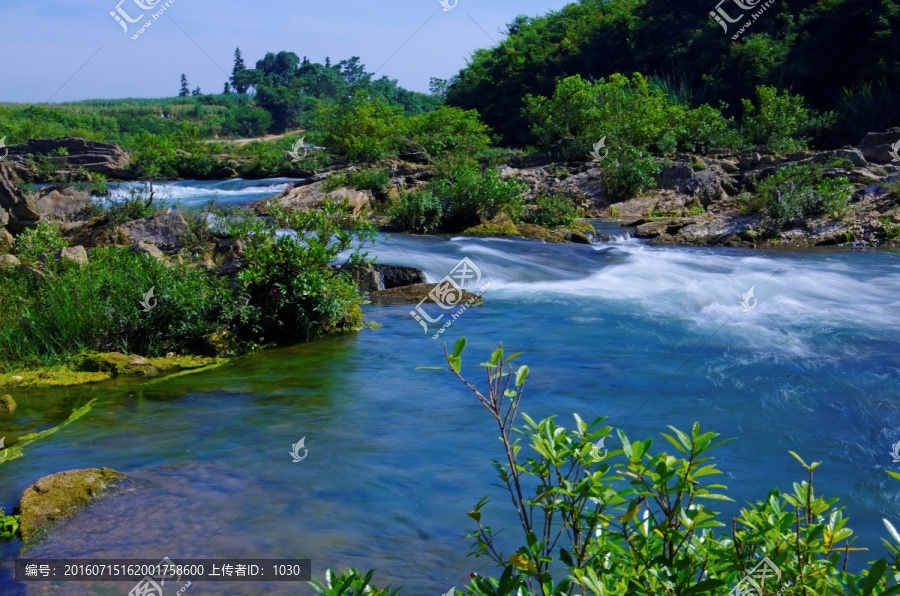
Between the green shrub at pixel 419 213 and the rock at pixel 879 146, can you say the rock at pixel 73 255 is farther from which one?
the rock at pixel 879 146

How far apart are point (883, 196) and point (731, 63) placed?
17.9 meters

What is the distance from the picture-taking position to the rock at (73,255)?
9680 mm

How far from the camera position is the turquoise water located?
4.89 meters

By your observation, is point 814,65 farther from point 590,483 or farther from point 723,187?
point 590,483

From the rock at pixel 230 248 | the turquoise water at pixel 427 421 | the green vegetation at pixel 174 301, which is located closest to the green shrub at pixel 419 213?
the turquoise water at pixel 427 421

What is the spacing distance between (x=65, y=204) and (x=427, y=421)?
11.4 m

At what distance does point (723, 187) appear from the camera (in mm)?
21797

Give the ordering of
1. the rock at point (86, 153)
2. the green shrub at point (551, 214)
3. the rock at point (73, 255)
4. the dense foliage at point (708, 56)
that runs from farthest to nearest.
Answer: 1. the rock at point (86, 153)
2. the dense foliage at point (708, 56)
3. the green shrub at point (551, 214)
4. the rock at point (73, 255)

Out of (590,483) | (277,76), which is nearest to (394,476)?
(590,483)

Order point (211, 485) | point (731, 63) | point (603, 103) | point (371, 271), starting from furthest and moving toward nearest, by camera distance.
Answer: point (731, 63), point (603, 103), point (371, 271), point (211, 485)

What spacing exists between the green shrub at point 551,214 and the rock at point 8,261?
12.6 m

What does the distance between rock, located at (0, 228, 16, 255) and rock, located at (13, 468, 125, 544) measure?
19.9ft

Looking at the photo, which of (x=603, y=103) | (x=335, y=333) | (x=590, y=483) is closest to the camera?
(x=590, y=483)

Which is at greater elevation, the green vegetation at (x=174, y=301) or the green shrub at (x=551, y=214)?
the green shrub at (x=551, y=214)
